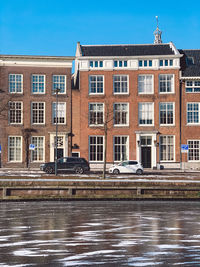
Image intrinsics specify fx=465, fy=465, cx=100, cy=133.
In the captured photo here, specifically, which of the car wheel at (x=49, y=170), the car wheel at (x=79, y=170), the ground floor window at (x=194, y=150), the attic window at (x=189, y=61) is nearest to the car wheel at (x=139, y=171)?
the car wheel at (x=79, y=170)

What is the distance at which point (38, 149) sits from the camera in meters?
56.8

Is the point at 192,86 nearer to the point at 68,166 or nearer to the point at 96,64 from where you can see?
the point at 96,64

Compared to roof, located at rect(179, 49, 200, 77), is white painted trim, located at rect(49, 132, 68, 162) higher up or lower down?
lower down

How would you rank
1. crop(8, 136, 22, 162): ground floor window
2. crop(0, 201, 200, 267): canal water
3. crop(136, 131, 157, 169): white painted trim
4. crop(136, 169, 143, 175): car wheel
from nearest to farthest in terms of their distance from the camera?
crop(0, 201, 200, 267): canal water
crop(136, 169, 143, 175): car wheel
crop(136, 131, 157, 169): white painted trim
crop(8, 136, 22, 162): ground floor window

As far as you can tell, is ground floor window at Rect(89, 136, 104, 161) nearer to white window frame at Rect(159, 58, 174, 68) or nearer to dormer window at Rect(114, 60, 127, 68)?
dormer window at Rect(114, 60, 127, 68)

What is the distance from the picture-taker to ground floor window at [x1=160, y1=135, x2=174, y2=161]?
56.6 meters

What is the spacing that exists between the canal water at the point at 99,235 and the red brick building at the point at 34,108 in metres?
32.6

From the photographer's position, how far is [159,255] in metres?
10.7

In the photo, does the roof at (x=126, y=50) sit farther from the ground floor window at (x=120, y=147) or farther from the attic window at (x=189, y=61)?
the ground floor window at (x=120, y=147)

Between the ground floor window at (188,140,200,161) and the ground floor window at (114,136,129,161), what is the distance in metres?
7.72

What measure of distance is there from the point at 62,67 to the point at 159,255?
160 ft

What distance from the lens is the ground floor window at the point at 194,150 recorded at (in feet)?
186

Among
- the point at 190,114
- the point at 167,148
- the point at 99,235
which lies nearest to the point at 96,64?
the point at 190,114

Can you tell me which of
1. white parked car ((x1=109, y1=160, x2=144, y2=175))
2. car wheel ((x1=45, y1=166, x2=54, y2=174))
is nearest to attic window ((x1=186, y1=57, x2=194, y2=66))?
white parked car ((x1=109, y1=160, x2=144, y2=175))
